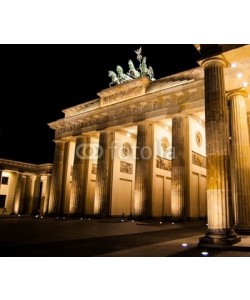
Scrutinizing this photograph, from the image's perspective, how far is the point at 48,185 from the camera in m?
39.5

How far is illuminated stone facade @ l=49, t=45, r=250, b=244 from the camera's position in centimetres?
937

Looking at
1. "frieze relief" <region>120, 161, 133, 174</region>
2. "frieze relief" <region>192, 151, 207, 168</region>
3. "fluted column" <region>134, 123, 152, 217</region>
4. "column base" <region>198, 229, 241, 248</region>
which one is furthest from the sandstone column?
"column base" <region>198, 229, 241, 248</region>

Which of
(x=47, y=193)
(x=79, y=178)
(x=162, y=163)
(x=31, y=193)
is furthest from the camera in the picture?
(x=31, y=193)

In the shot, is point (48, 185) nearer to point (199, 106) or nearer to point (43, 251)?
point (199, 106)

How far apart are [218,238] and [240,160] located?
15.3 ft

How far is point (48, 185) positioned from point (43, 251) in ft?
110

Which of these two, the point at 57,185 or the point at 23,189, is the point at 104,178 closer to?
the point at 57,185

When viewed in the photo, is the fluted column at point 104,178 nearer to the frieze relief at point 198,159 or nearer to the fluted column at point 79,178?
the fluted column at point 79,178

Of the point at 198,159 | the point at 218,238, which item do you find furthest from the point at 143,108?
the point at 218,238

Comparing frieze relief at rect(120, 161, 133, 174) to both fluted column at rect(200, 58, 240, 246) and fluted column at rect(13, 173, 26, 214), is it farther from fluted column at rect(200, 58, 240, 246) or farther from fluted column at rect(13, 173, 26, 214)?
fluted column at rect(13, 173, 26, 214)

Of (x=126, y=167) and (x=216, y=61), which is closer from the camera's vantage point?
(x=216, y=61)

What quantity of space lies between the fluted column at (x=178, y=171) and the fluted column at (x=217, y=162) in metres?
11.2

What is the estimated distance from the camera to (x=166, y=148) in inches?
1073

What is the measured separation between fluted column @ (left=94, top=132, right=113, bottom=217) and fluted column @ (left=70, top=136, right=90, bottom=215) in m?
3.29
